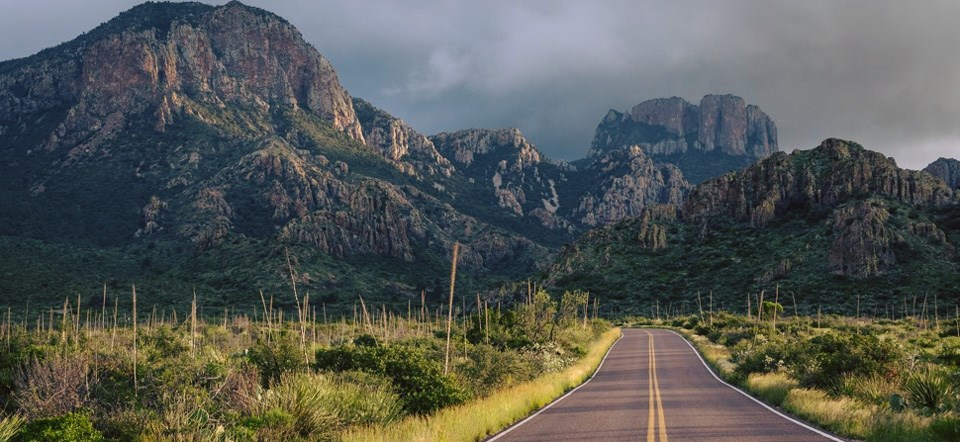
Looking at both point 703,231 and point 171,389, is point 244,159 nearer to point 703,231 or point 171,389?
point 703,231

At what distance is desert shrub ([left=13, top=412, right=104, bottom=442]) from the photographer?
10703mm

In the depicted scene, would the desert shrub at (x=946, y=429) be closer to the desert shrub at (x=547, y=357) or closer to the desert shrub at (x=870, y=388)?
the desert shrub at (x=870, y=388)

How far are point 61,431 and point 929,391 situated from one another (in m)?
19.9

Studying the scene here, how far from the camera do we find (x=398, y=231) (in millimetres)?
173125

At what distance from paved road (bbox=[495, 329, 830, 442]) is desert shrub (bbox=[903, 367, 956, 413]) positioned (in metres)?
3.37

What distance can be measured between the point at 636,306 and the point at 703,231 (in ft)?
106

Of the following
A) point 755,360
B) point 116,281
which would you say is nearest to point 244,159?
point 116,281

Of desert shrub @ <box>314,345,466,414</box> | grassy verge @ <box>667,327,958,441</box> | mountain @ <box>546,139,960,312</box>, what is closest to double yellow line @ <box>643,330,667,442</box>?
grassy verge @ <box>667,327,958,441</box>

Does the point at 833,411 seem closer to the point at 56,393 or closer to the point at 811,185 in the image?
the point at 56,393

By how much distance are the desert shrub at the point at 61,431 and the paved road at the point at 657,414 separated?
331 inches

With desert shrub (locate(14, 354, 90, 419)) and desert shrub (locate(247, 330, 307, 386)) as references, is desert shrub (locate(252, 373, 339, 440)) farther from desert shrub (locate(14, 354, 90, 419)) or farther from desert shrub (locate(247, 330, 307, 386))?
desert shrub (locate(247, 330, 307, 386))

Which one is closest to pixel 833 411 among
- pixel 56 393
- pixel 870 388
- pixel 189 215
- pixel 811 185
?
pixel 870 388

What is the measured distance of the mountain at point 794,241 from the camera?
8881cm

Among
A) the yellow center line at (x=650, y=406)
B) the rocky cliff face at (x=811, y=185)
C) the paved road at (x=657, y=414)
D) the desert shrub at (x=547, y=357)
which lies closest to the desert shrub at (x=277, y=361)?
the paved road at (x=657, y=414)
